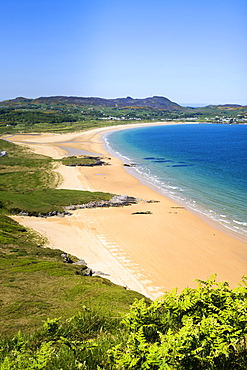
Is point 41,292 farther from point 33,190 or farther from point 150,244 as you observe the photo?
point 33,190

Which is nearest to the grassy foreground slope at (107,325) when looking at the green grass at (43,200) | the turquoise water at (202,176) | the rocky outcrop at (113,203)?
the green grass at (43,200)

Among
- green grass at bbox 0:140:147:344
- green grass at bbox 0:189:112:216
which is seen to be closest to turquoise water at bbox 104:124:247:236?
green grass at bbox 0:189:112:216

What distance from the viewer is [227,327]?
6.57m

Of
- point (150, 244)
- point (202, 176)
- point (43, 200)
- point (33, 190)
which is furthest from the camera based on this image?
point (202, 176)

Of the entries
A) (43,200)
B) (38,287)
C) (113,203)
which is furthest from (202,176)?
(38,287)

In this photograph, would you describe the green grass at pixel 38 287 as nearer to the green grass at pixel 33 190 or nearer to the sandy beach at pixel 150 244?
the green grass at pixel 33 190

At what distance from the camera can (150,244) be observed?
27.8m

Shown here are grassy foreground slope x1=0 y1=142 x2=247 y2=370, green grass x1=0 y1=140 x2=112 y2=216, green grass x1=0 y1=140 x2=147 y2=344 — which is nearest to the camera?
grassy foreground slope x1=0 y1=142 x2=247 y2=370

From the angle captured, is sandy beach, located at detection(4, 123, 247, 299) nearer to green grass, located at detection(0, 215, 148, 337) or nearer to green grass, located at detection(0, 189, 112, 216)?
green grass, located at detection(0, 189, 112, 216)

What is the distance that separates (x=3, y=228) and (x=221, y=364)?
22.0 metres

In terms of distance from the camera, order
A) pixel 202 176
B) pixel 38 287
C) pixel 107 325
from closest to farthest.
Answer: pixel 107 325, pixel 38 287, pixel 202 176

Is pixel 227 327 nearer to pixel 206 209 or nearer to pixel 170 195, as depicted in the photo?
pixel 206 209

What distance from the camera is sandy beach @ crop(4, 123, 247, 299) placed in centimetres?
2208

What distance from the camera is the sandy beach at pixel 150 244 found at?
22078mm
